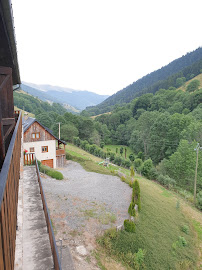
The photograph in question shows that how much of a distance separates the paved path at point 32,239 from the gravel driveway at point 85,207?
11.3 ft

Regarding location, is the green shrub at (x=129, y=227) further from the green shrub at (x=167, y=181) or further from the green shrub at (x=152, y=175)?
the green shrub at (x=152, y=175)

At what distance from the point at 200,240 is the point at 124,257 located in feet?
25.1

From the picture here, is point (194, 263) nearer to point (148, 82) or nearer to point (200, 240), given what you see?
point (200, 240)

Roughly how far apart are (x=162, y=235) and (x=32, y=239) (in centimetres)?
967

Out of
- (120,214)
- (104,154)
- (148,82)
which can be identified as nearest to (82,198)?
(120,214)

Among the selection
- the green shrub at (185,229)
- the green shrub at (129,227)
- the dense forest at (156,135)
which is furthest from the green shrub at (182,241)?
the dense forest at (156,135)

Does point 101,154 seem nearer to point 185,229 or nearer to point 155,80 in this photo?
point 185,229

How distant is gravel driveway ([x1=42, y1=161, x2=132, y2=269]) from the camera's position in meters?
9.27

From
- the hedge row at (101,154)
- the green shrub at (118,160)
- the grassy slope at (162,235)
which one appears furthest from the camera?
the green shrub at (118,160)

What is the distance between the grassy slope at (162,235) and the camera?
9.62 m

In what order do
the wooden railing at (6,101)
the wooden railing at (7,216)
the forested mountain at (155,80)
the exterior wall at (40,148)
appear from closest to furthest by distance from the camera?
the wooden railing at (7,216) < the wooden railing at (6,101) < the exterior wall at (40,148) < the forested mountain at (155,80)

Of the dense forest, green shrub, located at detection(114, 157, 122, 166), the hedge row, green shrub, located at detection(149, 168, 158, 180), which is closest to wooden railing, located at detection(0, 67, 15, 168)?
the dense forest

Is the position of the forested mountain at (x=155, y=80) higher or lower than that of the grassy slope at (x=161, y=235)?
higher

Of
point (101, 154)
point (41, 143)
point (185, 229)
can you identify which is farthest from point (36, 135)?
point (101, 154)
